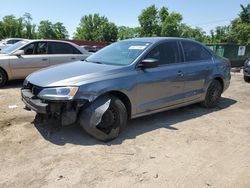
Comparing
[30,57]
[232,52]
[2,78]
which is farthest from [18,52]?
[232,52]

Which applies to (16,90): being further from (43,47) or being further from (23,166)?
(23,166)

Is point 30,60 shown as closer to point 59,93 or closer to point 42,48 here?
point 42,48

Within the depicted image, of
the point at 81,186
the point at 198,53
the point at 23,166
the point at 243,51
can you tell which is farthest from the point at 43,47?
the point at 243,51

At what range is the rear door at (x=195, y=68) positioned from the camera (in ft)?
17.7

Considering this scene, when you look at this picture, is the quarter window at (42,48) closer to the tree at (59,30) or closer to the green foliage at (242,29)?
the green foliage at (242,29)

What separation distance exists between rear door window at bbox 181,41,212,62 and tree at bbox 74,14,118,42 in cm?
7038

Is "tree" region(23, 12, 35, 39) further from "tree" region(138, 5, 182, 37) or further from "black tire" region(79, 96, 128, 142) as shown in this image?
"black tire" region(79, 96, 128, 142)

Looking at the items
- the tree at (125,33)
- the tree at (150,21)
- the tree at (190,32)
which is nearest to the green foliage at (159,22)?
the tree at (150,21)

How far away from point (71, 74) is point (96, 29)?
7855 cm

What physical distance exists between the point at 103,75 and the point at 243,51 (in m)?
18.5

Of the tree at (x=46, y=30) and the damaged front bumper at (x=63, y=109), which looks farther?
the tree at (x=46, y=30)

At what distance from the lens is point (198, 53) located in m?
5.82

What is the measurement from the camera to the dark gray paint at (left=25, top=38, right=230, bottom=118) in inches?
155

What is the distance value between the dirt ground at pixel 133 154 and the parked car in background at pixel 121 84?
342mm
